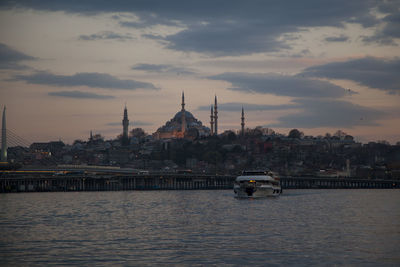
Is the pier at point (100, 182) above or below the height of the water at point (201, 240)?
above

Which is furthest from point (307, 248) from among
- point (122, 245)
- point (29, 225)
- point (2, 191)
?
point (2, 191)

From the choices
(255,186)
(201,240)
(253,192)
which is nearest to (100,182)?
(255,186)

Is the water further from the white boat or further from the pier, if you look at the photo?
the pier

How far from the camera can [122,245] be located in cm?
4147

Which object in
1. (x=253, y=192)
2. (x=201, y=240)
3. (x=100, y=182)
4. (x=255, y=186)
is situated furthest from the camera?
(x=100, y=182)

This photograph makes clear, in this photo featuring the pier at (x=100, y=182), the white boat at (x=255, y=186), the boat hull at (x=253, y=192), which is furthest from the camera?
the pier at (x=100, y=182)

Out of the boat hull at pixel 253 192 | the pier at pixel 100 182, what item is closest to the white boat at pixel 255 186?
the boat hull at pixel 253 192

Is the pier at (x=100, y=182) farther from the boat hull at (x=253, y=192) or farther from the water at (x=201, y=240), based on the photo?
the water at (x=201, y=240)

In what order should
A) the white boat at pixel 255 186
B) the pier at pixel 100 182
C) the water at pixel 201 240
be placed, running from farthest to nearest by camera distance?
the pier at pixel 100 182, the white boat at pixel 255 186, the water at pixel 201 240

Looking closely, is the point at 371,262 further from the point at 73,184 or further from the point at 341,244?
the point at 73,184

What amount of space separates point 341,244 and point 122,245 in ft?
45.4

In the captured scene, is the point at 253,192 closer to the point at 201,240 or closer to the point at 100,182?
the point at 201,240

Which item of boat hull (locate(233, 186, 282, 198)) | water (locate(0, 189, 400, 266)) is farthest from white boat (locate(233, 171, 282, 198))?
water (locate(0, 189, 400, 266))

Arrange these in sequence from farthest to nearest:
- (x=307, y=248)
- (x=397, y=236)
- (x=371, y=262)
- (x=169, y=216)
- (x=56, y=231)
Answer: (x=169, y=216) < (x=56, y=231) < (x=397, y=236) < (x=307, y=248) < (x=371, y=262)
